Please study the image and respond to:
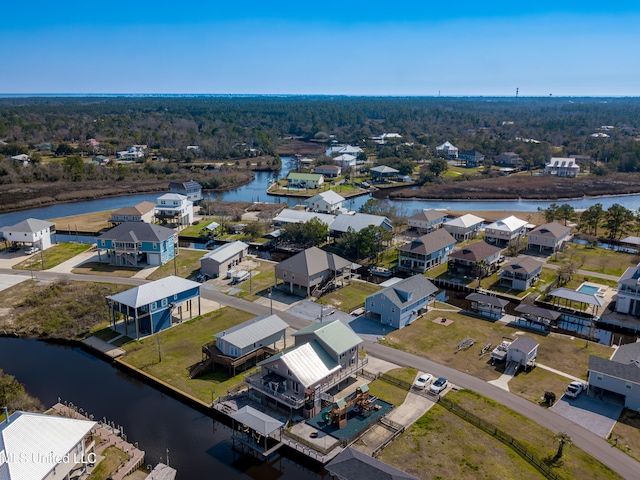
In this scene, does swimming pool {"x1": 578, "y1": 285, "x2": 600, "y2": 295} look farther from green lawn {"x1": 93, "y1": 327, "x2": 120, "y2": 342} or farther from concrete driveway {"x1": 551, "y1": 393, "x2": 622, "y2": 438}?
green lawn {"x1": 93, "y1": 327, "x2": 120, "y2": 342}

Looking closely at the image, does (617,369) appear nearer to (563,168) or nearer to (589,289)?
(589,289)

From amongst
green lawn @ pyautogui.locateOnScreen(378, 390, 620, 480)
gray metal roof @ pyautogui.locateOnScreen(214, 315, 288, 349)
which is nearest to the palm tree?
green lawn @ pyautogui.locateOnScreen(378, 390, 620, 480)

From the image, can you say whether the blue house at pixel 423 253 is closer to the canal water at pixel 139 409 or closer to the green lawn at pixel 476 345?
the green lawn at pixel 476 345

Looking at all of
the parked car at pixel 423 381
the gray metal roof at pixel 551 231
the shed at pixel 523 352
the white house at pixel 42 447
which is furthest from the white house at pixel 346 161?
the white house at pixel 42 447

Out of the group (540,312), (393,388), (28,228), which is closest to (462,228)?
(540,312)

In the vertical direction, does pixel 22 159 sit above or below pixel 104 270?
above

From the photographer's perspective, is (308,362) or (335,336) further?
(335,336)

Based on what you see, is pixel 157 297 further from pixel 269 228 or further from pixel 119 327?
pixel 269 228
